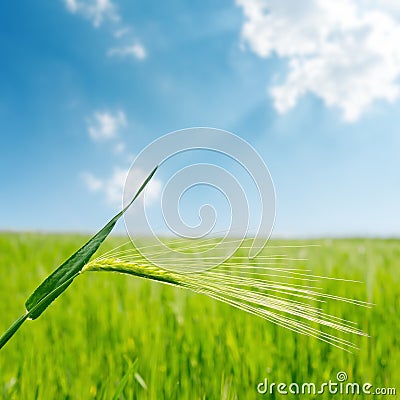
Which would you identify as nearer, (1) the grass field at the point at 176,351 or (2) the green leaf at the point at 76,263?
(2) the green leaf at the point at 76,263

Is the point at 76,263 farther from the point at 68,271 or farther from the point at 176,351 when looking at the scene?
the point at 176,351

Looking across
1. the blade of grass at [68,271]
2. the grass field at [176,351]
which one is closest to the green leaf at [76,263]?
the blade of grass at [68,271]

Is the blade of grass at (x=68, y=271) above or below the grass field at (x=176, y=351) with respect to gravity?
above

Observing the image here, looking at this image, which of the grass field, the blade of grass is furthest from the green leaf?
the grass field

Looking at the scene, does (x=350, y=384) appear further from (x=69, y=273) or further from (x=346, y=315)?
(x=69, y=273)

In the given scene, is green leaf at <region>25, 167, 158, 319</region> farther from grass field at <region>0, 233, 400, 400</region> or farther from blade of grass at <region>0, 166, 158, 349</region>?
grass field at <region>0, 233, 400, 400</region>

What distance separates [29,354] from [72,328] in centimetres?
42

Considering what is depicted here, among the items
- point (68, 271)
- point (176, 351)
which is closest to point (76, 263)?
point (68, 271)

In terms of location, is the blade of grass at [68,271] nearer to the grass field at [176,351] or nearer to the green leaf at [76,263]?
the green leaf at [76,263]

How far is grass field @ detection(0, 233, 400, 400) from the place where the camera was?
1307 millimetres

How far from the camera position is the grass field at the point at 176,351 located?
4.29 feet

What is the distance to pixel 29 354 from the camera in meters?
1.59

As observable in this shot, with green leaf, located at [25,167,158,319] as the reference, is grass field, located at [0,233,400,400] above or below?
below

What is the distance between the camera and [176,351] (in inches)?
59.2
